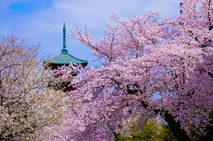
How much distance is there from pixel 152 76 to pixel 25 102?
5.36 meters

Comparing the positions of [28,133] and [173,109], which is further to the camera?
[28,133]

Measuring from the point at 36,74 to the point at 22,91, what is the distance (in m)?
2.10

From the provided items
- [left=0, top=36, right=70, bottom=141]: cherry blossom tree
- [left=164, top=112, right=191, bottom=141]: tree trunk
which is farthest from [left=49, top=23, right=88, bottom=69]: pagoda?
[left=164, top=112, right=191, bottom=141]: tree trunk

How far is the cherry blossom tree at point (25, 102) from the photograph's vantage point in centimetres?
1541

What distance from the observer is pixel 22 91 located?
632 inches

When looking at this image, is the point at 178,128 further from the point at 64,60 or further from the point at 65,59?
the point at 65,59

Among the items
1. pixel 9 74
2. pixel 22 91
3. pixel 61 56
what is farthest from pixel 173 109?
pixel 61 56

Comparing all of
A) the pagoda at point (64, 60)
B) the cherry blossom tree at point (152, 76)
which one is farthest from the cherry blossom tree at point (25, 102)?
the pagoda at point (64, 60)

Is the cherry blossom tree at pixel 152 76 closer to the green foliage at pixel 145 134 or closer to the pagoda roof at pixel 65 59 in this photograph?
the green foliage at pixel 145 134

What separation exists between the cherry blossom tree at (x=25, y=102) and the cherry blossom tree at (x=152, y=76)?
4.50 feet

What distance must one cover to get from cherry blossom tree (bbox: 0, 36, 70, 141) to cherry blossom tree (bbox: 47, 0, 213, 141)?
4.50ft

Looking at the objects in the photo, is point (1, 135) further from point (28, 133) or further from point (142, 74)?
point (142, 74)

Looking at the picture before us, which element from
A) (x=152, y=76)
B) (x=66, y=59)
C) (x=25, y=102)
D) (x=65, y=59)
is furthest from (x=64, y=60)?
(x=152, y=76)

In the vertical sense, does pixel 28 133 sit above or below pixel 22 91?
below
